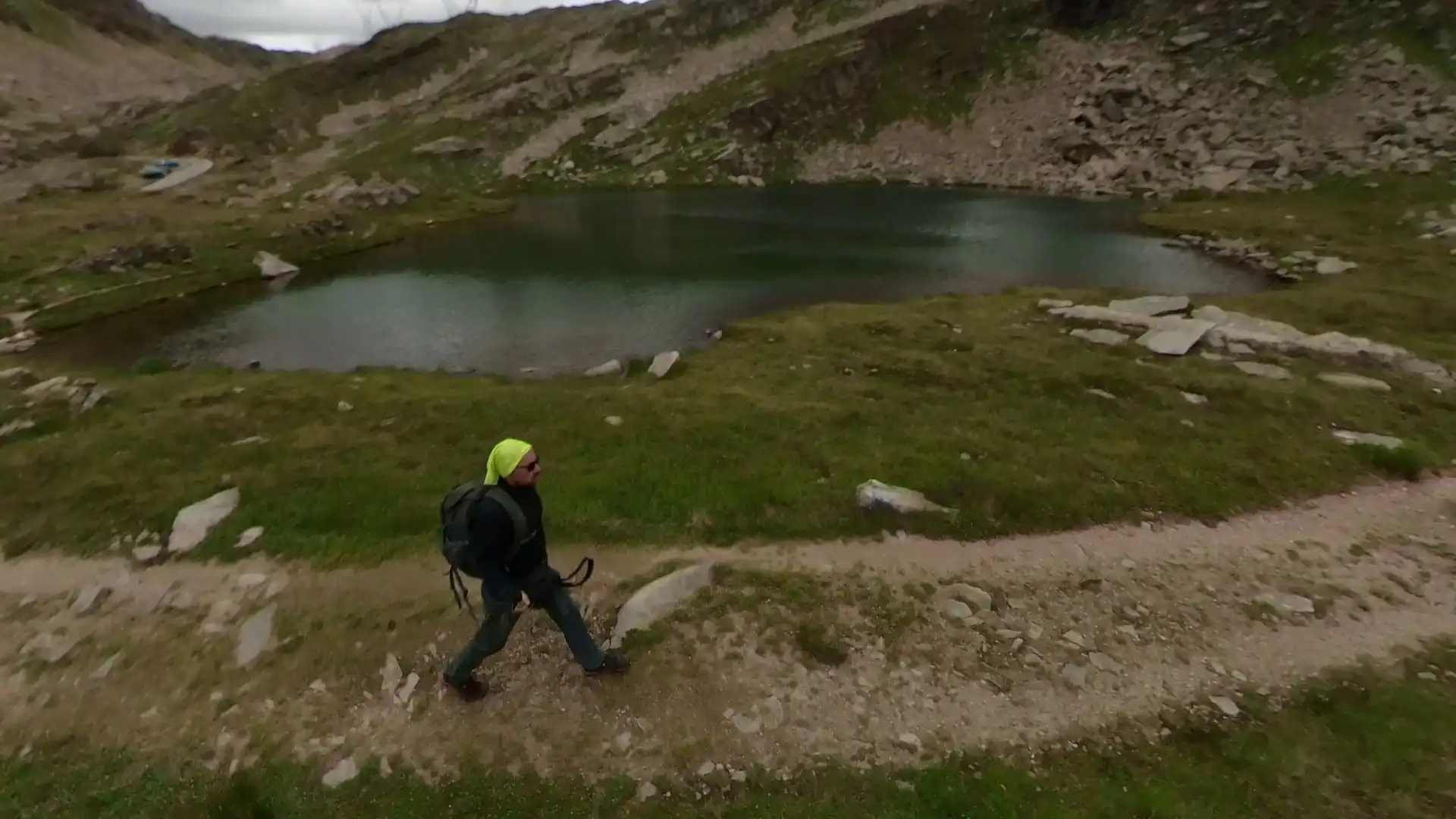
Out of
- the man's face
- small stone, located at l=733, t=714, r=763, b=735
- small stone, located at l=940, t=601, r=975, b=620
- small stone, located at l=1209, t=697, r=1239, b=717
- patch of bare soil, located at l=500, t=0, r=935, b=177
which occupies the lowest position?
small stone, located at l=1209, t=697, r=1239, b=717

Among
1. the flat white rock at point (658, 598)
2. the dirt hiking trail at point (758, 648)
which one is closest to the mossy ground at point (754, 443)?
the dirt hiking trail at point (758, 648)

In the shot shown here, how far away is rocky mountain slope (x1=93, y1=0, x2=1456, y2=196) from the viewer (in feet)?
269

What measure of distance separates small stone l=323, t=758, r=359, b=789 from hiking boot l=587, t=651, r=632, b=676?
383cm

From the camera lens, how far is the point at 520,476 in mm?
11047

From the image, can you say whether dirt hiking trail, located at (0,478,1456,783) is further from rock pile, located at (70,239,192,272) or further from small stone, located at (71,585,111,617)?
rock pile, located at (70,239,192,272)

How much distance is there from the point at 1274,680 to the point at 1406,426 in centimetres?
1477

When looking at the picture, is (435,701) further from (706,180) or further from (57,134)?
(57,134)

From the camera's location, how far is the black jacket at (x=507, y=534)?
35.3ft

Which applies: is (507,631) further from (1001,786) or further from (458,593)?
(1001,786)

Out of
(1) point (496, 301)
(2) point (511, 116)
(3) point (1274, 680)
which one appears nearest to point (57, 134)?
(2) point (511, 116)

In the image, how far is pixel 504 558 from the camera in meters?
11.2

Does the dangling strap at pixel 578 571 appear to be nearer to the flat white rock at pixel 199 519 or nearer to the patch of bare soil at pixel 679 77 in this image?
the flat white rock at pixel 199 519

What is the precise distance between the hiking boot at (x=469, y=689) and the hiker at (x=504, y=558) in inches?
0.5

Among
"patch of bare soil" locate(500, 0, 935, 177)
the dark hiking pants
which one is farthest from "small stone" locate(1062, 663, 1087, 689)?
"patch of bare soil" locate(500, 0, 935, 177)
